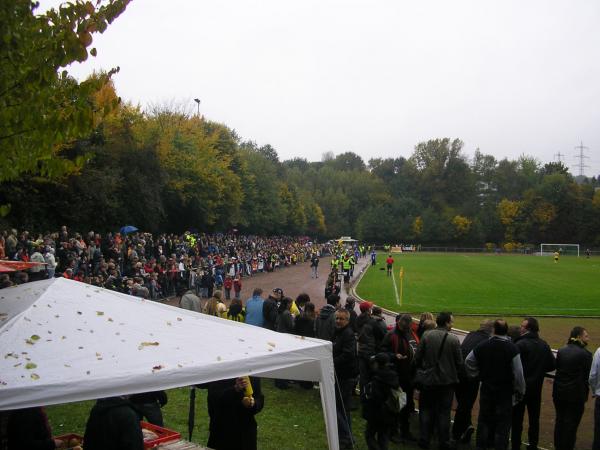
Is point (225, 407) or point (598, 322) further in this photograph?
point (598, 322)

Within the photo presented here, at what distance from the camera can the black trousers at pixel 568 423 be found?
8023mm

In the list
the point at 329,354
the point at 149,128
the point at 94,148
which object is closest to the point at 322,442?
the point at 329,354

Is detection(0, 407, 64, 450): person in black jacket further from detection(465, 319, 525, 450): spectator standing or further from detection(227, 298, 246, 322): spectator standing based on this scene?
detection(227, 298, 246, 322): spectator standing

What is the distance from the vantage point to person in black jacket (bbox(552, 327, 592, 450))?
797cm

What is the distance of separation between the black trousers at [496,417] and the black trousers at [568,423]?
2.34 feet

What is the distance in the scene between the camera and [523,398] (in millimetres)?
8266

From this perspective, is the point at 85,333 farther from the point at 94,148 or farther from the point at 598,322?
the point at 94,148

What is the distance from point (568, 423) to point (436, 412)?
1749mm

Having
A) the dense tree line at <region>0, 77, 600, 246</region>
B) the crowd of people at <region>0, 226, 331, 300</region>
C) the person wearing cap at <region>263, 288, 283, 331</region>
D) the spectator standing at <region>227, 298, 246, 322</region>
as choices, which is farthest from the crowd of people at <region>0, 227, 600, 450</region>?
the crowd of people at <region>0, 226, 331, 300</region>

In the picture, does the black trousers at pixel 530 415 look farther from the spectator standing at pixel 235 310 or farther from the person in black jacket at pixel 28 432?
the person in black jacket at pixel 28 432

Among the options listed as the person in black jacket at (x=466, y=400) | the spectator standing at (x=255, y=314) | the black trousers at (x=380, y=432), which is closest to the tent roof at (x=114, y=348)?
the black trousers at (x=380, y=432)

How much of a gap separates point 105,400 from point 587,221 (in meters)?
103

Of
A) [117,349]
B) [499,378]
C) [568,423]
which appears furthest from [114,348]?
[568,423]

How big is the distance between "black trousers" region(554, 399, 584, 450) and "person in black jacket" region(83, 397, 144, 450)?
585cm
